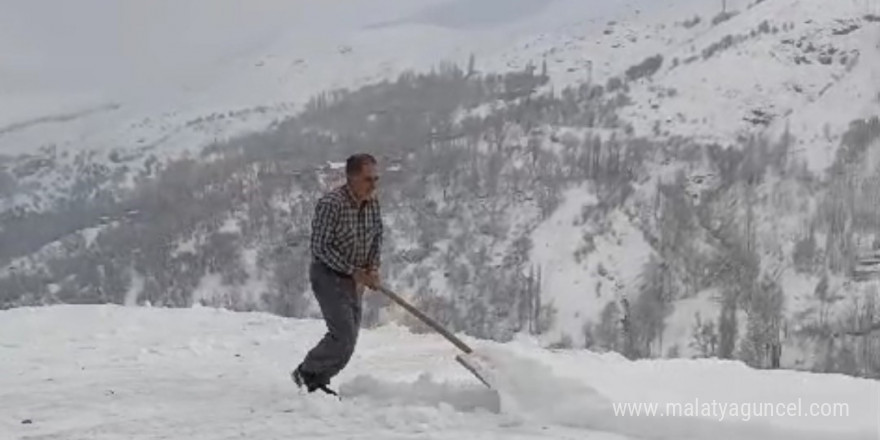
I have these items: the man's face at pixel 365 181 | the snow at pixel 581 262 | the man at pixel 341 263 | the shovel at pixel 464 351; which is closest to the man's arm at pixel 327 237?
the man at pixel 341 263

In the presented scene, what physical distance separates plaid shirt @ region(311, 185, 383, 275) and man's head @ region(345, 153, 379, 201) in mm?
Answer: 69

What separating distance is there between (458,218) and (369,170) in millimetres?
118078

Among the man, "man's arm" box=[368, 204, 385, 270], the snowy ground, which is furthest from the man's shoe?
"man's arm" box=[368, 204, 385, 270]

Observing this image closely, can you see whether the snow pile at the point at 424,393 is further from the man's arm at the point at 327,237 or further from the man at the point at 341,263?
the man's arm at the point at 327,237

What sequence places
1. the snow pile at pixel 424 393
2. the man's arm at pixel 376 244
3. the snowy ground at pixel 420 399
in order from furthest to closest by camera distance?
1. the man's arm at pixel 376 244
2. the snow pile at pixel 424 393
3. the snowy ground at pixel 420 399

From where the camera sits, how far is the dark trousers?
693cm

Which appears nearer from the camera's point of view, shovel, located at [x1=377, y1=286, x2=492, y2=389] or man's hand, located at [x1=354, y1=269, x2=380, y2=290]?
shovel, located at [x1=377, y1=286, x2=492, y2=389]

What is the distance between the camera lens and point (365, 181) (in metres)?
6.82

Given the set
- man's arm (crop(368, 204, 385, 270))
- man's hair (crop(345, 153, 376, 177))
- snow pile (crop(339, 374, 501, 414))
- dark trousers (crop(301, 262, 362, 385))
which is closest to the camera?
snow pile (crop(339, 374, 501, 414))

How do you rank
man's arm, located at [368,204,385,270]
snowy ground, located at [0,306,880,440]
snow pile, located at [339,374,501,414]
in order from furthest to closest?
man's arm, located at [368,204,385,270] → snow pile, located at [339,374,501,414] → snowy ground, located at [0,306,880,440]

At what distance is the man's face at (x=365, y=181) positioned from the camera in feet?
22.3

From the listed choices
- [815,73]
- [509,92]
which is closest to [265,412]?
[815,73]

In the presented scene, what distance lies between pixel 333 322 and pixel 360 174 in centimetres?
95

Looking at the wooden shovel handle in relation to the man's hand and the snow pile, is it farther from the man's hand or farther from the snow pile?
the snow pile
